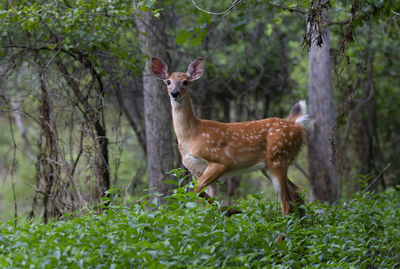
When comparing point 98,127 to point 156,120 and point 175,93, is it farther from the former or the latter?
point 175,93

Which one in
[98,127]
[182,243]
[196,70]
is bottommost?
[182,243]

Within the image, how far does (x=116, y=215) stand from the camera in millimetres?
4930

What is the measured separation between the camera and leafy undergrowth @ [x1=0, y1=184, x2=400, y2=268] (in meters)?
3.78

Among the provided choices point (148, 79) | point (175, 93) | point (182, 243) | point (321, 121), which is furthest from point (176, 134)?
point (321, 121)

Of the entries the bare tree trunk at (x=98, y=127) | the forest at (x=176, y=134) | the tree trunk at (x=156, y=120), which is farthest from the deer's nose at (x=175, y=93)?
the tree trunk at (x=156, y=120)

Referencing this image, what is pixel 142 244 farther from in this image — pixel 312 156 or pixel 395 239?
pixel 312 156

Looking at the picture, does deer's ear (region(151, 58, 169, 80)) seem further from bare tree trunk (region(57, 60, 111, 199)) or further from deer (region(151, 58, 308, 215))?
bare tree trunk (region(57, 60, 111, 199))

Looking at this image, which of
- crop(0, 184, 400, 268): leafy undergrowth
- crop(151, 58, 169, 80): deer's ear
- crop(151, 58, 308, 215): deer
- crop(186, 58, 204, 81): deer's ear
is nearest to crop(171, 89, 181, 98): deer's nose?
crop(151, 58, 308, 215): deer

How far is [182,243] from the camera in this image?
4.06 meters

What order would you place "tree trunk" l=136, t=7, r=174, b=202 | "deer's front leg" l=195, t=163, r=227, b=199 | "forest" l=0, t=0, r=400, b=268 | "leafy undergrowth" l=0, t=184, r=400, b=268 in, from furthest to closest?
"tree trunk" l=136, t=7, r=174, b=202 → "deer's front leg" l=195, t=163, r=227, b=199 → "forest" l=0, t=0, r=400, b=268 → "leafy undergrowth" l=0, t=184, r=400, b=268

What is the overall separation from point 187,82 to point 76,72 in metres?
2.59

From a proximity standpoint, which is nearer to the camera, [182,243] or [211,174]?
[182,243]

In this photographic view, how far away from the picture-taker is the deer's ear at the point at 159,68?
6609 mm

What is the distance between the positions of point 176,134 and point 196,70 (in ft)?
2.81
